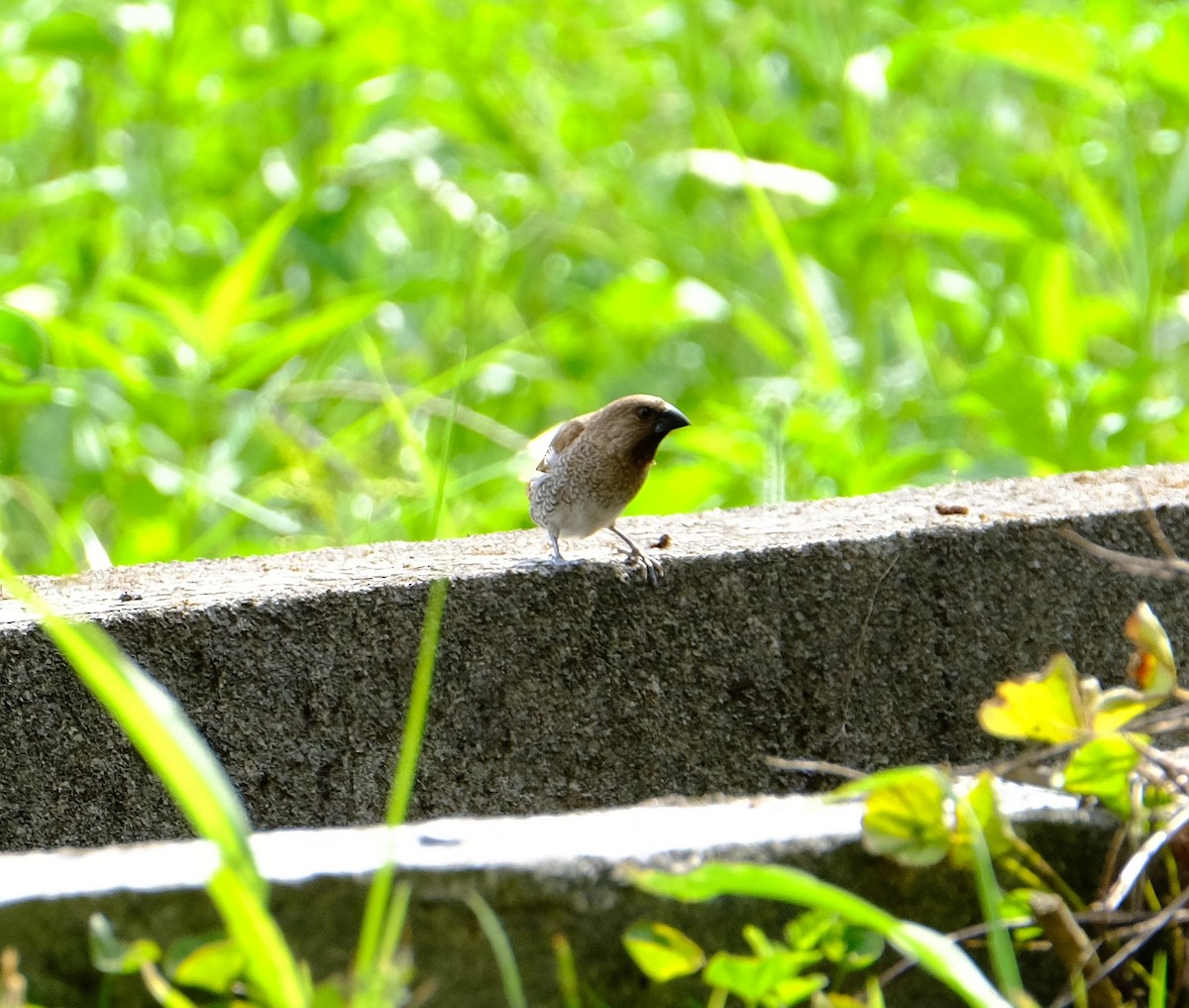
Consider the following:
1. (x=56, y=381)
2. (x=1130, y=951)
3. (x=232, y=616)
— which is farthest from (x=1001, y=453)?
(x=1130, y=951)

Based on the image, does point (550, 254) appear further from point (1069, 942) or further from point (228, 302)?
point (1069, 942)

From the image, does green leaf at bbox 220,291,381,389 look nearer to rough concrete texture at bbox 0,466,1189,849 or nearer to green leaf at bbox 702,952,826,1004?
rough concrete texture at bbox 0,466,1189,849

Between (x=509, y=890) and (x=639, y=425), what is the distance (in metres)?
1.02

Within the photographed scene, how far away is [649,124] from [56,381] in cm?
245

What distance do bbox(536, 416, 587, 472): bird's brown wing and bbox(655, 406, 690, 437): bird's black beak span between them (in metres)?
0.14

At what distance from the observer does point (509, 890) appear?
104 centimetres

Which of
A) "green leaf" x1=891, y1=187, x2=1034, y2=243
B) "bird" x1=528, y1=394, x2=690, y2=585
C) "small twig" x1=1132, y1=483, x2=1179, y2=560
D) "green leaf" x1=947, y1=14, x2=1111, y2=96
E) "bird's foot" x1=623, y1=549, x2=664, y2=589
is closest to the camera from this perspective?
"small twig" x1=1132, y1=483, x2=1179, y2=560

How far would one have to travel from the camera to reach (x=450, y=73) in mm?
4195

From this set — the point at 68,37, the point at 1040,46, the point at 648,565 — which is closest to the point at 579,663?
the point at 648,565

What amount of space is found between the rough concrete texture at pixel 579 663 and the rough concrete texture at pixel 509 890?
0.47 meters

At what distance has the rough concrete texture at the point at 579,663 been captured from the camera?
5.11ft

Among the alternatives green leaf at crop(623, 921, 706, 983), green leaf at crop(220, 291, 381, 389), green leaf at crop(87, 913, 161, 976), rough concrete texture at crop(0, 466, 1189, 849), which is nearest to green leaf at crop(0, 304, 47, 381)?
rough concrete texture at crop(0, 466, 1189, 849)

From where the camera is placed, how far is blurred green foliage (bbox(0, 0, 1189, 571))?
2959 mm

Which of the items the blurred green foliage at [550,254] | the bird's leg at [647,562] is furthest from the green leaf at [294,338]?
the bird's leg at [647,562]
